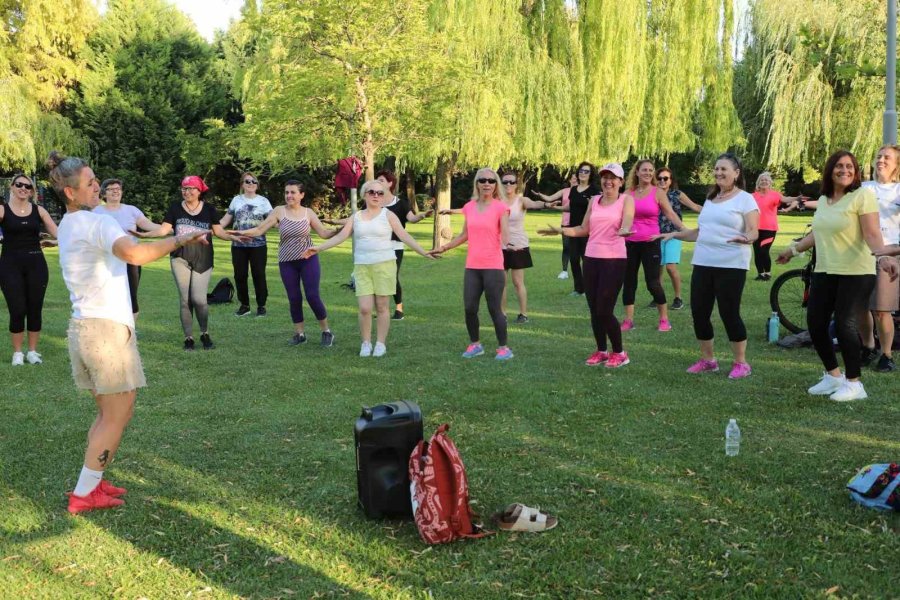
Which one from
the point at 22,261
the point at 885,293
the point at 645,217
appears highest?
the point at 645,217

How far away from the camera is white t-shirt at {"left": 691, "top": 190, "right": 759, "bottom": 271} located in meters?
7.30

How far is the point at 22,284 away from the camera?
28.3 ft

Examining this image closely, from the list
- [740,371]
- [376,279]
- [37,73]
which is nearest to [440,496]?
[740,371]

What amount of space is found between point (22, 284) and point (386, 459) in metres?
Result: 5.80

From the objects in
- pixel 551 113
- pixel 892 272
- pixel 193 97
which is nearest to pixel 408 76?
pixel 551 113

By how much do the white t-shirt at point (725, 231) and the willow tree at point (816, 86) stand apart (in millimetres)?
19853

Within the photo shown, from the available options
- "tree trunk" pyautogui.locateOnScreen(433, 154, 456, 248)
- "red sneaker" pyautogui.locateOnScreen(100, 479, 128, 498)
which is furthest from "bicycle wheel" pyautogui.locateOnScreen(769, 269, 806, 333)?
"tree trunk" pyautogui.locateOnScreen(433, 154, 456, 248)

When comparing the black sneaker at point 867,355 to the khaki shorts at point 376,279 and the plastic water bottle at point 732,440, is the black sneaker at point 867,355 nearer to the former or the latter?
the plastic water bottle at point 732,440

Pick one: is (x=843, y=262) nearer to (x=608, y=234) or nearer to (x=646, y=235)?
(x=608, y=234)

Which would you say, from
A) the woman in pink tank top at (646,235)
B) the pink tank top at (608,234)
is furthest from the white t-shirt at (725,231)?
the woman in pink tank top at (646,235)

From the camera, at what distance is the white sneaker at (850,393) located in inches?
263

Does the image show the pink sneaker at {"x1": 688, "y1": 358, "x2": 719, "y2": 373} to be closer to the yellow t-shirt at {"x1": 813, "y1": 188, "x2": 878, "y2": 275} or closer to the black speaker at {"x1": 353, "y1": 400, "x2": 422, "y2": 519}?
the yellow t-shirt at {"x1": 813, "y1": 188, "x2": 878, "y2": 275}

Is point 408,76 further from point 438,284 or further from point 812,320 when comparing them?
point 812,320

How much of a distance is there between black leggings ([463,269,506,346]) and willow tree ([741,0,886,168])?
64.8 feet
